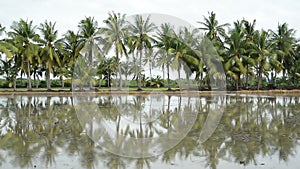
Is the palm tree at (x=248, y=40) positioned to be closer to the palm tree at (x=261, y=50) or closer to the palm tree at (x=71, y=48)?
the palm tree at (x=261, y=50)

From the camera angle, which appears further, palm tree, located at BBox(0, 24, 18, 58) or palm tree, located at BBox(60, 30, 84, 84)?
palm tree, located at BBox(60, 30, 84, 84)

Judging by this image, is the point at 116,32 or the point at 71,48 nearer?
the point at 116,32

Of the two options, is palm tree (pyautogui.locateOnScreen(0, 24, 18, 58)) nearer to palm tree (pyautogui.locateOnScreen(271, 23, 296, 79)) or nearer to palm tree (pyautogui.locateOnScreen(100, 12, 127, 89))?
palm tree (pyautogui.locateOnScreen(100, 12, 127, 89))

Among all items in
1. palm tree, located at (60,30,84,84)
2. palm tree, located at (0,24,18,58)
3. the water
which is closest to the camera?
the water

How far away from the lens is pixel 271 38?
32.4m

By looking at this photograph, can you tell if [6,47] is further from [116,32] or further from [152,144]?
[152,144]

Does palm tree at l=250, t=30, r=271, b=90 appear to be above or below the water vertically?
above

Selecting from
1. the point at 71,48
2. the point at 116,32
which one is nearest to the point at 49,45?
the point at 71,48

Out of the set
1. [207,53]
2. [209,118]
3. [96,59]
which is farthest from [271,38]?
[209,118]

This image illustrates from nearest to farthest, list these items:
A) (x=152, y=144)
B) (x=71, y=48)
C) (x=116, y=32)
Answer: (x=152, y=144)
(x=116, y=32)
(x=71, y=48)

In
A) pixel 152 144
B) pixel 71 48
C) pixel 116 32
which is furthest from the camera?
pixel 71 48

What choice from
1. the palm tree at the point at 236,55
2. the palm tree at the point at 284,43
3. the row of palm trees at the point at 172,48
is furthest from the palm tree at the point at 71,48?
the palm tree at the point at 284,43

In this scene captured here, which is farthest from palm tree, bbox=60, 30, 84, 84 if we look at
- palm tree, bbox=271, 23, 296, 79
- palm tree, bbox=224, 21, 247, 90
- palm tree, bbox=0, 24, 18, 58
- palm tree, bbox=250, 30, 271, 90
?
palm tree, bbox=271, 23, 296, 79

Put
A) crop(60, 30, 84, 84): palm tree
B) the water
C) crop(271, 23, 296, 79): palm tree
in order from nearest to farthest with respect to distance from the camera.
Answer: the water
crop(60, 30, 84, 84): palm tree
crop(271, 23, 296, 79): palm tree
